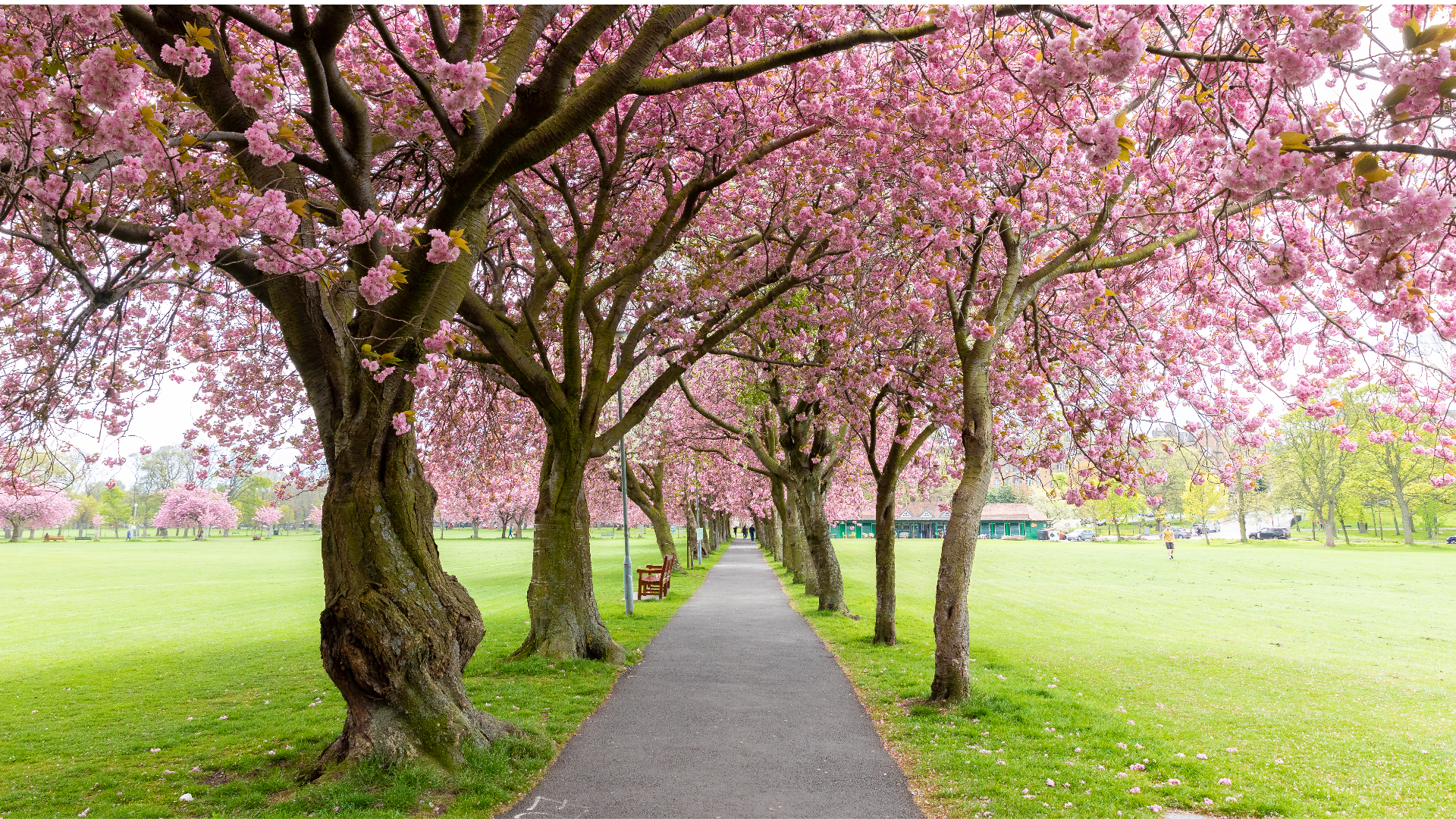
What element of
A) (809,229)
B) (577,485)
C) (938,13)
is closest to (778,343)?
(809,229)

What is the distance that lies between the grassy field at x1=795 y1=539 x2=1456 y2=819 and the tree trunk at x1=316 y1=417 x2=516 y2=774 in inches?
157

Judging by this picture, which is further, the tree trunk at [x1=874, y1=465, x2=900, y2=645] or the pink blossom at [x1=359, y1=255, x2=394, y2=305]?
the tree trunk at [x1=874, y1=465, x2=900, y2=645]

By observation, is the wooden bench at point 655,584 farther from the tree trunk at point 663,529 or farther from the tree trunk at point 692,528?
the tree trunk at point 692,528

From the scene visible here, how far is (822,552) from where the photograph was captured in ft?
57.4

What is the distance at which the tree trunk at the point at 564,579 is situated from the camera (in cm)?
1134

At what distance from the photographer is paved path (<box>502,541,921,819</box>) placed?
18.3 feet

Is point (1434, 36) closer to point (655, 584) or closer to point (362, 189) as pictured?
point (362, 189)

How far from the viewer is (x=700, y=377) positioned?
24156 mm

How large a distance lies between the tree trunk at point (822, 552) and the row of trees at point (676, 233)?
355 cm

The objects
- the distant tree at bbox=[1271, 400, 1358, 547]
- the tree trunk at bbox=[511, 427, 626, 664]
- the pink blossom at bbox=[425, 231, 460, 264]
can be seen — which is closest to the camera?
the pink blossom at bbox=[425, 231, 460, 264]

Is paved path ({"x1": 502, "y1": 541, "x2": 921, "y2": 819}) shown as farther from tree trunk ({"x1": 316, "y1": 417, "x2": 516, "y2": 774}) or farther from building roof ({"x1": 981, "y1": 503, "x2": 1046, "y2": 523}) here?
building roof ({"x1": 981, "y1": 503, "x2": 1046, "y2": 523})

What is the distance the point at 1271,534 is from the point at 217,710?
11603cm

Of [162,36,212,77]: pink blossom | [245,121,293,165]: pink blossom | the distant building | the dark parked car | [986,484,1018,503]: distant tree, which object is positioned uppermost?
[162,36,212,77]: pink blossom

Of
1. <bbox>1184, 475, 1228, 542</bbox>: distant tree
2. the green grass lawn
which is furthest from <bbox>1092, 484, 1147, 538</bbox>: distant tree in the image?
the green grass lawn
